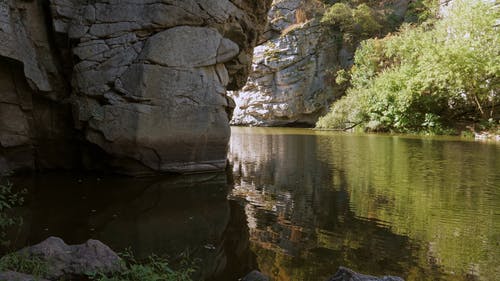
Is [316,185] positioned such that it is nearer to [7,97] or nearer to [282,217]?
[282,217]

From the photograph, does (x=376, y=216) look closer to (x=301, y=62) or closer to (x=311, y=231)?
(x=311, y=231)

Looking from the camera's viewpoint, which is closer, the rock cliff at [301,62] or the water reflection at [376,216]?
the water reflection at [376,216]

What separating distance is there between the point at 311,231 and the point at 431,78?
2236cm

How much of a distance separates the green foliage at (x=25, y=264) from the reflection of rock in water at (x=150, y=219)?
1557 mm

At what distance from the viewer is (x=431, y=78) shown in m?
25.4

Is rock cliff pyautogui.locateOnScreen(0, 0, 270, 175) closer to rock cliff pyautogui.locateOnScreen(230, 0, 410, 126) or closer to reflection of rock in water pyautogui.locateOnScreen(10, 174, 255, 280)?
reflection of rock in water pyautogui.locateOnScreen(10, 174, 255, 280)

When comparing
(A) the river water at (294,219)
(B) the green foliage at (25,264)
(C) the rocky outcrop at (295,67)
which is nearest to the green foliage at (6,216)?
(A) the river water at (294,219)

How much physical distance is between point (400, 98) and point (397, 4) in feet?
56.0

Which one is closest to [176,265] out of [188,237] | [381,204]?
[188,237]

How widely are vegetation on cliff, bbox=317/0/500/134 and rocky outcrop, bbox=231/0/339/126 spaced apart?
4358 mm

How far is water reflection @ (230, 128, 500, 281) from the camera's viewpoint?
5.02 metres

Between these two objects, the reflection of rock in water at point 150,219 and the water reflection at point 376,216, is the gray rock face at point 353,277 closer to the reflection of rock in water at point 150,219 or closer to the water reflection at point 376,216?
the water reflection at point 376,216

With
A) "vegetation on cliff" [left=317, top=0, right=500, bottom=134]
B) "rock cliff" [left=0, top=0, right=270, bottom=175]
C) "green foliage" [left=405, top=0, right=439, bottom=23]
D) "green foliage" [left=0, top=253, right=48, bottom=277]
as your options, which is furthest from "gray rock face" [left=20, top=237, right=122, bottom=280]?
"green foliage" [left=405, top=0, right=439, bottom=23]

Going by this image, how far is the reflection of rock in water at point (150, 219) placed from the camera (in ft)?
18.0
